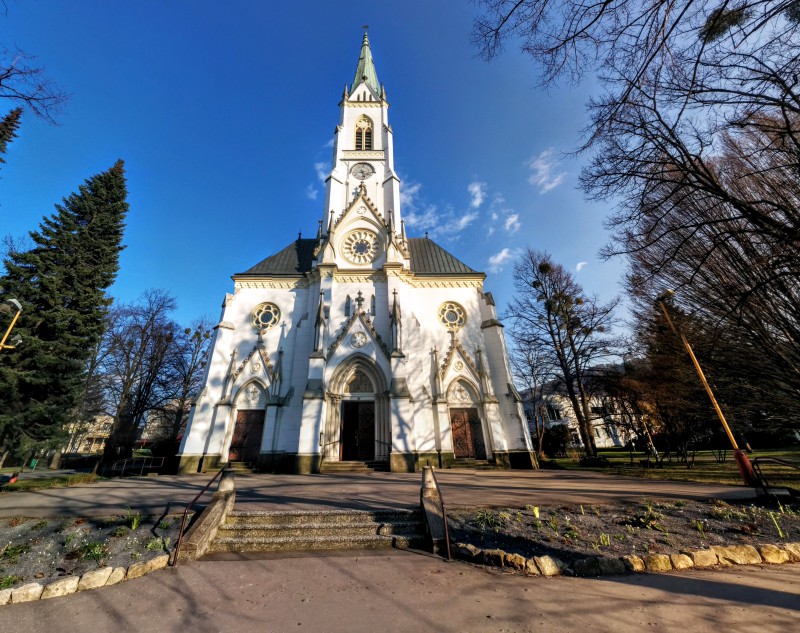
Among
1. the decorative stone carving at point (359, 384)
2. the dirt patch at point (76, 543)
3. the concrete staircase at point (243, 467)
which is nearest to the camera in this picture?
the dirt patch at point (76, 543)

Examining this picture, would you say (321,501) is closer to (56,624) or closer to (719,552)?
(56,624)

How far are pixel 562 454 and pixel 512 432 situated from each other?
1416 centimetres

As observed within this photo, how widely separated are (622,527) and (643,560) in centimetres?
147

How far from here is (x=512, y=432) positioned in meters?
16.8

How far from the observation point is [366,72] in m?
32.7

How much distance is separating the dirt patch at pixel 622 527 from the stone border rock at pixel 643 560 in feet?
0.84

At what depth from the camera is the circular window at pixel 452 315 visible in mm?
19781

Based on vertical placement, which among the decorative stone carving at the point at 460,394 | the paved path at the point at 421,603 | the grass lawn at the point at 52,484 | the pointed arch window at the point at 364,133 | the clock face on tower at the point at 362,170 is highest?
the pointed arch window at the point at 364,133

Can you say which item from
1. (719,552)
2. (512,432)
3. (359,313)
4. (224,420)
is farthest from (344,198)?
(719,552)

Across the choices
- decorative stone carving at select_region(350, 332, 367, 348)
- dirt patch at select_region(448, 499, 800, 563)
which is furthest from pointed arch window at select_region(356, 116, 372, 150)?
dirt patch at select_region(448, 499, 800, 563)

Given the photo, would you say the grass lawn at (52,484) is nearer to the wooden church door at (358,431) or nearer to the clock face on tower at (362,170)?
the wooden church door at (358,431)

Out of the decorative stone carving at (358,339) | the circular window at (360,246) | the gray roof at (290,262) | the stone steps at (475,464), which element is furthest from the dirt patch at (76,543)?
the circular window at (360,246)

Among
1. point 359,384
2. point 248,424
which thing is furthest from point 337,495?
point 248,424

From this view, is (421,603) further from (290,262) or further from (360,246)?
(290,262)
